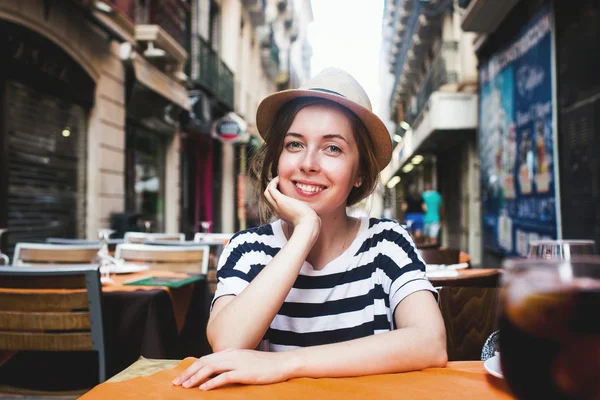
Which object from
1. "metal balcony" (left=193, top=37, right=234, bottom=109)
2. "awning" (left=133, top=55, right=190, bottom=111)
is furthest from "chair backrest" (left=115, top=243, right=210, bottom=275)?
"metal balcony" (left=193, top=37, right=234, bottom=109)

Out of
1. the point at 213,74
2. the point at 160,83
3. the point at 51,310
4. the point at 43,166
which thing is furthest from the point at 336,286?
the point at 213,74

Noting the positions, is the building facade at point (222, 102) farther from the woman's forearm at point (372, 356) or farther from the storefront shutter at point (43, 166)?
the woman's forearm at point (372, 356)

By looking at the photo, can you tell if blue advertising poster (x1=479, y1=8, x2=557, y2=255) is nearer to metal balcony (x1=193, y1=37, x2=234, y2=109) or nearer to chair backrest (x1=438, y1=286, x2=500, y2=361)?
chair backrest (x1=438, y1=286, x2=500, y2=361)

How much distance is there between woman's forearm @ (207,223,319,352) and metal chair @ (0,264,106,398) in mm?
1221

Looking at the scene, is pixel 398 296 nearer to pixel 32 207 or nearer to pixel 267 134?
pixel 267 134

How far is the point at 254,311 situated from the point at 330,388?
36 centimetres

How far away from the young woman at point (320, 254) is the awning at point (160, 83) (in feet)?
27.6

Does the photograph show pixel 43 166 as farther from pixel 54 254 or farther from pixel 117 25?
pixel 54 254

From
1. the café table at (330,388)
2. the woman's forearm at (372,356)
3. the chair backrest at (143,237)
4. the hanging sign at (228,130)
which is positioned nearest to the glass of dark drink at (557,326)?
the café table at (330,388)

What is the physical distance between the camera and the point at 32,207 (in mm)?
6711

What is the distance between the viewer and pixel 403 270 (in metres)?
1.62

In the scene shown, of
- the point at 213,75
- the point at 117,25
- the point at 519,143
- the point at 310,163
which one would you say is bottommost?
the point at 310,163

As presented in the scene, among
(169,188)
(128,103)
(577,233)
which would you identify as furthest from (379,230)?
(169,188)

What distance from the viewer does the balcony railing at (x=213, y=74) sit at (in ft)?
45.2
